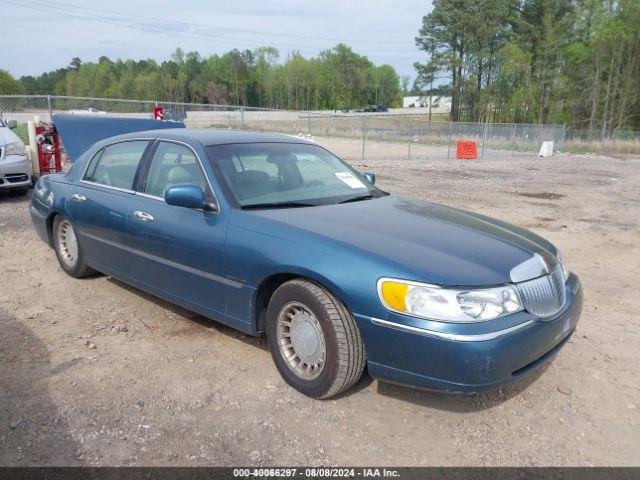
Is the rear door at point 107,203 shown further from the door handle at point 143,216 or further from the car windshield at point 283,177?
the car windshield at point 283,177

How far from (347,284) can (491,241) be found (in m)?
1.02

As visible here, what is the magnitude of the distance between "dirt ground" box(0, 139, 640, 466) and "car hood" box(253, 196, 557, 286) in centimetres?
86

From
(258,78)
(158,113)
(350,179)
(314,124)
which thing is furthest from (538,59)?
(258,78)

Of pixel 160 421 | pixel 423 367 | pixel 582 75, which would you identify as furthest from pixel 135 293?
pixel 582 75

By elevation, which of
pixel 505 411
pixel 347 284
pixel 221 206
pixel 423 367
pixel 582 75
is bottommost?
pixel 505 411

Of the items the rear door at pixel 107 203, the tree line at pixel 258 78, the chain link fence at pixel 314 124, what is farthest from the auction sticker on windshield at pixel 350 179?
the tree line at pixel 258 78

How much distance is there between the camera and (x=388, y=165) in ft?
61.6

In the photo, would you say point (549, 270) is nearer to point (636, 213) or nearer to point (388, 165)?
point (636, 213)

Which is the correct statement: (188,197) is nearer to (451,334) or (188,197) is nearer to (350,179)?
(350,179)

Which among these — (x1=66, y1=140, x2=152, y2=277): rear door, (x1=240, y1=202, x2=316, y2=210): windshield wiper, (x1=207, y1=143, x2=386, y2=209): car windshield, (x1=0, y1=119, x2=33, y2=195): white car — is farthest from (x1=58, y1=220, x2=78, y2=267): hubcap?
(x1=0, y1=119, x2=33, y2=195): white car

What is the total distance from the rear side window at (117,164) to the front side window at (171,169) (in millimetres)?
234

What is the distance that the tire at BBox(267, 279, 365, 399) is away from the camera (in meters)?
2.86

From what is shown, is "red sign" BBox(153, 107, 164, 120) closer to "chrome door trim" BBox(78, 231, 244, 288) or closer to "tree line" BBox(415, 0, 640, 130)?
"chrome door trim" BBox(78, 231, 244, 288)

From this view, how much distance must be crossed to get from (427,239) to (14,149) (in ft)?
27.6
